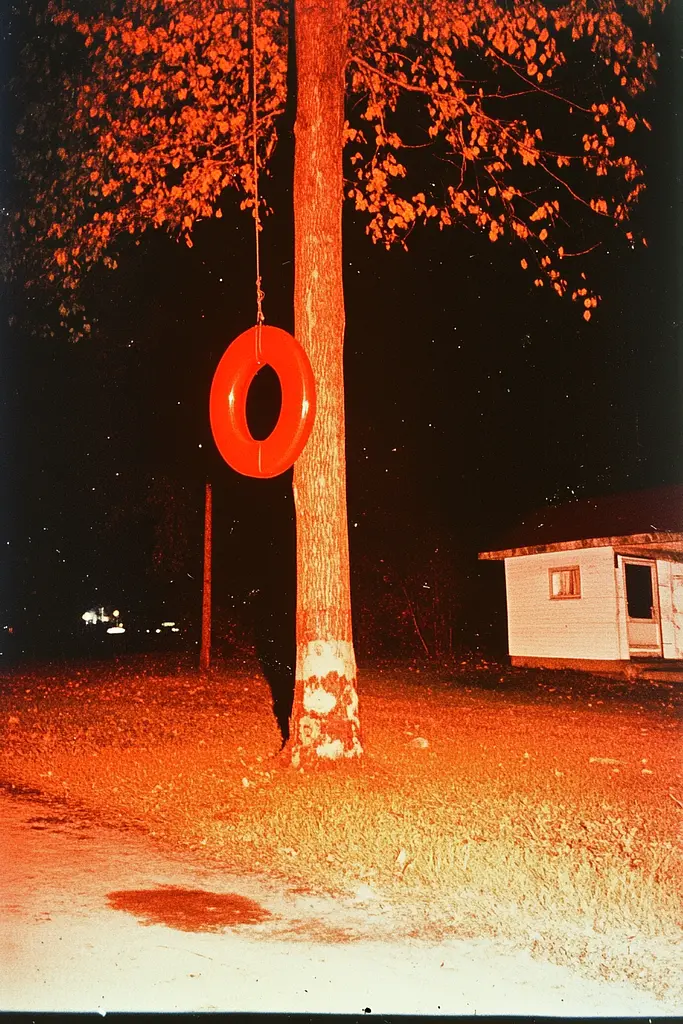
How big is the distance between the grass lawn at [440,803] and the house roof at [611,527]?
13.0 ft

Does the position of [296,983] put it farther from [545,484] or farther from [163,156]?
[545,484]

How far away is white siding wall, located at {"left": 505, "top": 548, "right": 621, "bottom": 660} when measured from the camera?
1975 centimetres

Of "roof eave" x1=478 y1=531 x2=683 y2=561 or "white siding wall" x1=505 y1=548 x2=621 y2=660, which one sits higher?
"roof eave" x1=478 y1=531 x2=683 y2=561

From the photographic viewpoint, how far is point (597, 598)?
65.5ft

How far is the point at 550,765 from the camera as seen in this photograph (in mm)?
9445

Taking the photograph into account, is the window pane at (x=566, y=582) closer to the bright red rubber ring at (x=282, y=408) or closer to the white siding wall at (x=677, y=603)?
Answer: the white siding wall at (x=677, y=603)

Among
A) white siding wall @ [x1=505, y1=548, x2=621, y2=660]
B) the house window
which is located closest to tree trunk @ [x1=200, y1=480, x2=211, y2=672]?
white siding wall @ [x1=505, y1=548, x2=621, y2=660]

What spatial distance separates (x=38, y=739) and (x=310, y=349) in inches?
233

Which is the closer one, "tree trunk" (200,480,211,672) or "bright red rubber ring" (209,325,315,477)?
"bright red rubber ring" (209,325,315,477)

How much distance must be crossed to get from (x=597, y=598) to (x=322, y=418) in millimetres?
12445

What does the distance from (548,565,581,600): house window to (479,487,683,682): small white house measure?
0.02 m

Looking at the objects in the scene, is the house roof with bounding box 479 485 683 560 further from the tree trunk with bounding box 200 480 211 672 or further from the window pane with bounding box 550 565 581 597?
the tree trunk with bounding box 200 480 211 672

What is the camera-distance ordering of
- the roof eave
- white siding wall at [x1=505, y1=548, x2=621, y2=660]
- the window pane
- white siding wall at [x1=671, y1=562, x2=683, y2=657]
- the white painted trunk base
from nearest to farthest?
the white painted trunk base
the roof eave
white siding wall at [x1=505, y1=548, x2=621, y2=660]
white siding wall at [x1=671, y1=562, x2=683, y2=657]
the window pane

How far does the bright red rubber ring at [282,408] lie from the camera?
26.0 ft
